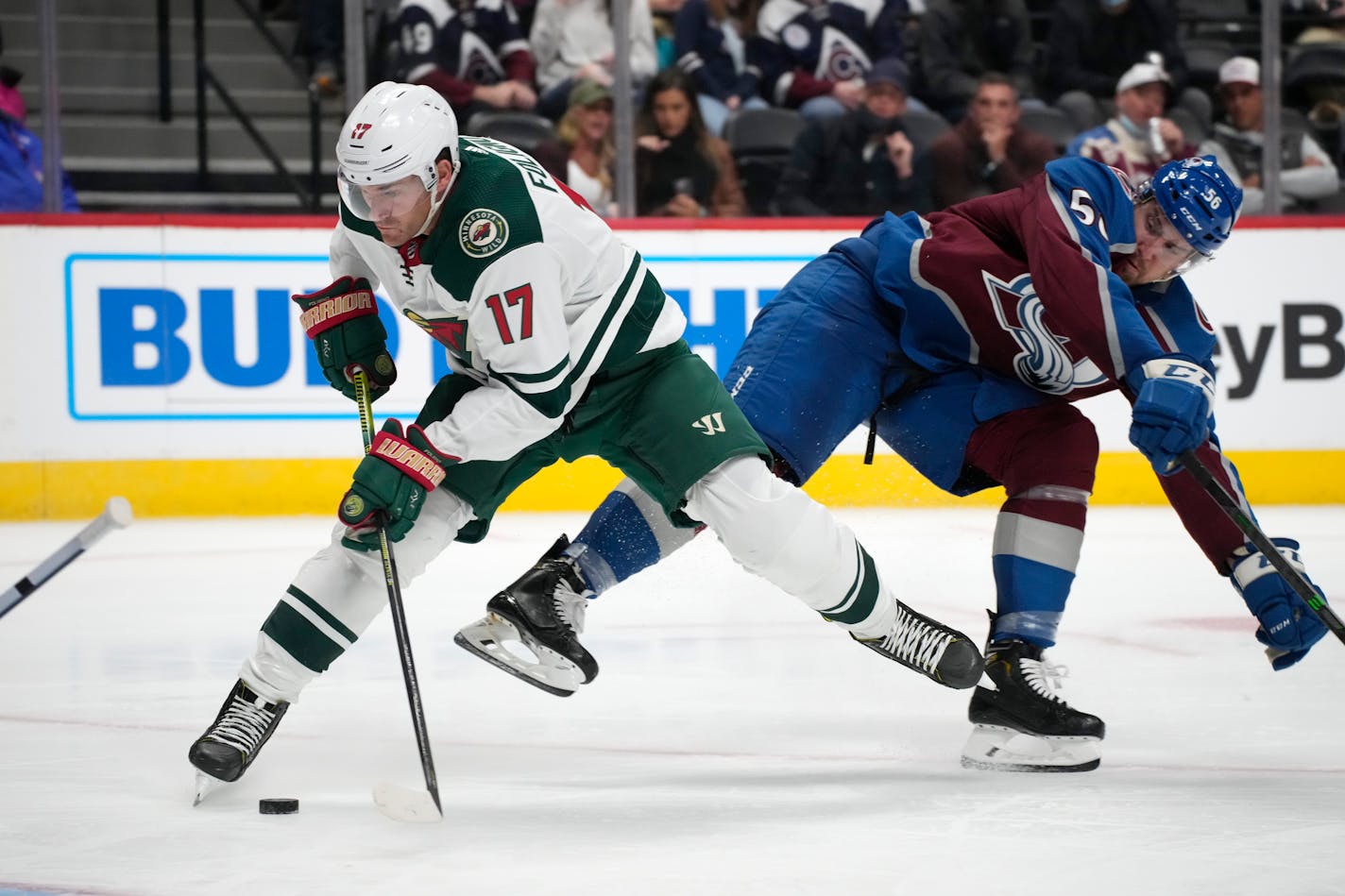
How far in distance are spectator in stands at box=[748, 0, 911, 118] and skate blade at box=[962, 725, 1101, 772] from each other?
13.3 feet

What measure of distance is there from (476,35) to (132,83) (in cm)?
123

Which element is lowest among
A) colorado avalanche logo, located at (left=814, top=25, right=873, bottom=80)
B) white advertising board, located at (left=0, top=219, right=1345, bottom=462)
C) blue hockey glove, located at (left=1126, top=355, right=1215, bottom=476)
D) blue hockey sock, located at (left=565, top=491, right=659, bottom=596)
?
white advertising board, located at (left=0, top=219, right=1345, bottom=462)

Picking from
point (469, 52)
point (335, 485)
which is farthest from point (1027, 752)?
point (469, 52)

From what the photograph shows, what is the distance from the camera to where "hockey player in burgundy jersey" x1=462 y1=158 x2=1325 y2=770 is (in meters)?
2.64

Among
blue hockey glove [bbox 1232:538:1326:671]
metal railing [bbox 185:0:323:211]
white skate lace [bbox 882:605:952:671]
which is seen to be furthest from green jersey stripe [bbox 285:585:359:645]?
metal railing [bbox 185:0:323:211]

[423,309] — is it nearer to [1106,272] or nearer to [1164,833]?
[1106,272]

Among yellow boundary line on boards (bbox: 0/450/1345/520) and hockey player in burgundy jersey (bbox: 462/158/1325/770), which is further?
yellow boundary line on boards (bbox: 0/450/1345/520)

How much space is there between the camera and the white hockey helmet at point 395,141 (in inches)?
91.5

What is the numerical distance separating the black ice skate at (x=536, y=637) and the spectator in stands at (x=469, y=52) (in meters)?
3.77

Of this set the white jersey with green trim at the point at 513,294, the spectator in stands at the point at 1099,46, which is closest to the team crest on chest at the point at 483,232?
the white jersey with green trim at the point at 513,294

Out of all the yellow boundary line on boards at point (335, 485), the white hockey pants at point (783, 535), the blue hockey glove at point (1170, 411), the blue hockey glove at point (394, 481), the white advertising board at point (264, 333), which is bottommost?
the yellow boundary line on boards at point (335, 485)

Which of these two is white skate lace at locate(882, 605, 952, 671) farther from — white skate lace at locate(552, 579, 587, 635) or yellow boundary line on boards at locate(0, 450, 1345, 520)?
yellow boundary line on boards at locate(0, 450, 1345, 520)

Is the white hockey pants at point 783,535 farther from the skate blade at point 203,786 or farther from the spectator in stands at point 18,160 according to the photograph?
the spectator in stands at point 18,160

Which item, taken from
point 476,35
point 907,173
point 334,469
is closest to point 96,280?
point 334,469
